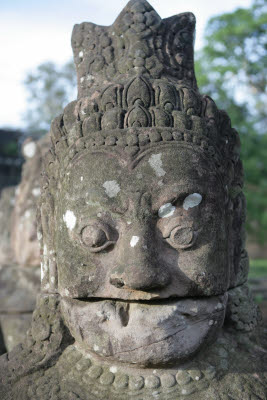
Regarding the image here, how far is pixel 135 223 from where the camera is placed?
1.87m

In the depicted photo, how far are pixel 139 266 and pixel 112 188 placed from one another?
0.38 metres

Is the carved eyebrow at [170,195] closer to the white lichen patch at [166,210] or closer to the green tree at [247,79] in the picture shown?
the white lichen patch at [166,210]

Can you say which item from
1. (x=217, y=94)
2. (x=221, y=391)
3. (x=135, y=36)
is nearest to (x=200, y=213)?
(x=221, y=391)

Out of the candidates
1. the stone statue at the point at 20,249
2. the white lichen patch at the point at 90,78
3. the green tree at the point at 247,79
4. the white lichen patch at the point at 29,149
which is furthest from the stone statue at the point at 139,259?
the green tree at the point at 247,79

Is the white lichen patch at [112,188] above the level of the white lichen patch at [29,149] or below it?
below

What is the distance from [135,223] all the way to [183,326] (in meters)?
0.53

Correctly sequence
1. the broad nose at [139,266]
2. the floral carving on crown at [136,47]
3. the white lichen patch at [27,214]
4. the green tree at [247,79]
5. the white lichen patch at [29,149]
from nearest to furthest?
the broad nose at [139,266] → the floral carving on crown at [136,47] → the white lichen patch at [27,214] → the white lichen patch at [29,149] → the green tree at [247,79]

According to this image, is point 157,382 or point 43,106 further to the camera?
point 43,106

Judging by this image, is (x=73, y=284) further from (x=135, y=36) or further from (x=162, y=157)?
(x=135, y=36)

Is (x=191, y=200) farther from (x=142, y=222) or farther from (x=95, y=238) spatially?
(x=95, y=238)

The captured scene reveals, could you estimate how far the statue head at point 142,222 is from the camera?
1.87 m

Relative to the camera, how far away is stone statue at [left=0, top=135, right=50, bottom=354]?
387cm

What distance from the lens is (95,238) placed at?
6.17 feet

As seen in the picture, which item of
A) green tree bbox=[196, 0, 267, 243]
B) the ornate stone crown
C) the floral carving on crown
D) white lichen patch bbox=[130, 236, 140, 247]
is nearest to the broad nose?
white lichen patch bbox=[130, 236, 140, 247]
